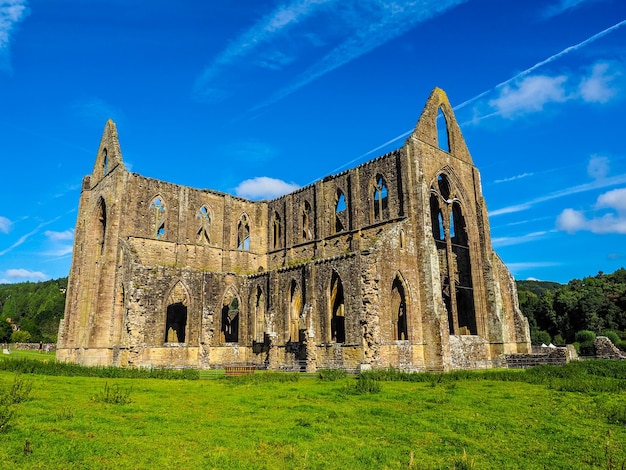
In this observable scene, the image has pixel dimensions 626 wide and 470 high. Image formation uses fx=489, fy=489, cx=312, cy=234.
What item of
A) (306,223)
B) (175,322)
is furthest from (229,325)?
(306,223)

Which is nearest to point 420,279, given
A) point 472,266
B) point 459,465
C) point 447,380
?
point 472,266

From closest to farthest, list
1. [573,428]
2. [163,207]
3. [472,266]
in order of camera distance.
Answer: [573,428] → [472,266] → [163,207]

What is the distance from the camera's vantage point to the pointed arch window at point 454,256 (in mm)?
31297

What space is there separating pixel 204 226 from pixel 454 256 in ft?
60.5

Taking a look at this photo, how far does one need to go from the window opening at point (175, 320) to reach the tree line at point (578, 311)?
1524 inches

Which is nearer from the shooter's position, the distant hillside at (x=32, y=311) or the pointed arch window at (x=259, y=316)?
the pointed arch window at (x=259, y=316)

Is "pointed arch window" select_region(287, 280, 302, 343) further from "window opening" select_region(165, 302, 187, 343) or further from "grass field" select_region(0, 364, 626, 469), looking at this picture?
"grass field" select_region(0, 364, 626, 469)

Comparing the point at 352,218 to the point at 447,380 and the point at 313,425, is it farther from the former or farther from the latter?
the point at 313,425

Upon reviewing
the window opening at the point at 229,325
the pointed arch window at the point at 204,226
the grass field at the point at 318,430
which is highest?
the pointed arch window at the point at 204,226

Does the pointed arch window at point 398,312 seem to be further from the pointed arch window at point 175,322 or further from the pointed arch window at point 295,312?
the pointed arch window at point 175,322

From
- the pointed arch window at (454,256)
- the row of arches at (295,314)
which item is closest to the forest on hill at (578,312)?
the pointed arch window at (454,256)

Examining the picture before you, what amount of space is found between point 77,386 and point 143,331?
43.2ft

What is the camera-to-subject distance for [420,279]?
1093 inches

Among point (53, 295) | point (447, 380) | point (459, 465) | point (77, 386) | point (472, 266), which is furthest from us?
point (53, 295)
